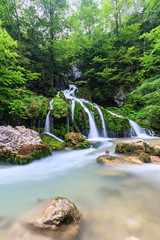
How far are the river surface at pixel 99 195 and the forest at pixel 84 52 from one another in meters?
4.20

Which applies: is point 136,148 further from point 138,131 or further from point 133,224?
point 138,131

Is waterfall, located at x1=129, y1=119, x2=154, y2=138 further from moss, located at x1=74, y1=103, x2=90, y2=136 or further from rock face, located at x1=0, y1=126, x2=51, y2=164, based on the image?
rock face, located at x1=0, y1=126, x2=51, y2=164

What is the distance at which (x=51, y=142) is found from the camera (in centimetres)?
595

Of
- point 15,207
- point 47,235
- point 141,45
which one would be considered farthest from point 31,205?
point 141,45

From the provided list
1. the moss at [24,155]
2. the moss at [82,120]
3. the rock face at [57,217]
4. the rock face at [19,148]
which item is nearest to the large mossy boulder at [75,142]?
the rock face at [19,148]

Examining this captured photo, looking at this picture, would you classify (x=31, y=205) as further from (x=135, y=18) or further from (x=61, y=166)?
(x=135, y=18)

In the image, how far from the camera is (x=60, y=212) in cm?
118

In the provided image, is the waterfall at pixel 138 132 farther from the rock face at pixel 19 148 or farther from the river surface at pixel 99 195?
the rock face at pixel 19 148

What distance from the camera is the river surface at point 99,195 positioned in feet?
3.88

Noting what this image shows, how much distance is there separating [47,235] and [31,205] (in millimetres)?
752

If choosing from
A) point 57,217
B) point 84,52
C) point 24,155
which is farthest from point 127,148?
point 84,52

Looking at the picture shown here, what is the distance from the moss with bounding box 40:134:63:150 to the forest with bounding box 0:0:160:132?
1.46m

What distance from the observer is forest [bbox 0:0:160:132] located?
870 cm

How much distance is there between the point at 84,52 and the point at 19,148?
49.9 ft
